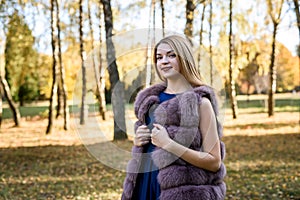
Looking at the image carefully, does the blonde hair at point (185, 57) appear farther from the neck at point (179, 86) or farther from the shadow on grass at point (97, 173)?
the shadow on grass at point (97, 173)

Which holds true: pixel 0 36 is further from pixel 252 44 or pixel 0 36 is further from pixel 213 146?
pixel 213 146

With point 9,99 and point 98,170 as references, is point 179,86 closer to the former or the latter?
point 98,170

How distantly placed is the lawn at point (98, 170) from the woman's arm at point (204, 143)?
18.7 inches

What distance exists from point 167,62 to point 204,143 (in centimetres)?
48

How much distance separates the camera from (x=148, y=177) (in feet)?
7.96

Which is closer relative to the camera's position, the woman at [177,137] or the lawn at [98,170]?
the woman at [177,137]

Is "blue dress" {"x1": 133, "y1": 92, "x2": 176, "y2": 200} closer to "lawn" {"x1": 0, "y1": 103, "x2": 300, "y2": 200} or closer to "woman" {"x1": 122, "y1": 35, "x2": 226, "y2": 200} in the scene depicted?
"woman" {"x1": 122, "y1": 35, "x2": 226, "y2": 200}

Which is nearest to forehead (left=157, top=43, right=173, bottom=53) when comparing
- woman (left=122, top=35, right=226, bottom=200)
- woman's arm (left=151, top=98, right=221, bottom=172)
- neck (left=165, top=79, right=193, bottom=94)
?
woman (left=122, top=35, right=226, bottom=200)

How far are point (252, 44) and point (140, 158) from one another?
2422 cm

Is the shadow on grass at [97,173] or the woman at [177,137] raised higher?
the woman at [177,137]

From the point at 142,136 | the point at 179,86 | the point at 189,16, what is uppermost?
the point at 189,16

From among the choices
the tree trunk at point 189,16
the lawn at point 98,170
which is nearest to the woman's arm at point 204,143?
the lawn at point 98,170

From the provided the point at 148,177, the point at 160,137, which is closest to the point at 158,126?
the point at 160,137

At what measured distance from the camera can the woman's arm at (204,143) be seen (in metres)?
2.22
